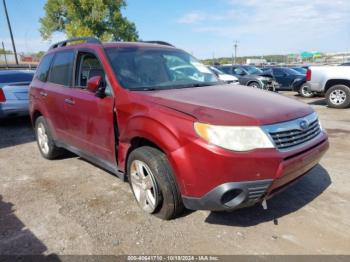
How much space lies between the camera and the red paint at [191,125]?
8.62ft

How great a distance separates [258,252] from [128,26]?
136 ft

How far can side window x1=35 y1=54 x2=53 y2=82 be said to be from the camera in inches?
205

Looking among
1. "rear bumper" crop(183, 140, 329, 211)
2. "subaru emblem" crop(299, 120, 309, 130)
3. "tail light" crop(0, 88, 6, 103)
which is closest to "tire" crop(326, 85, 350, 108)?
"subaru emblem" crop(299, 120, 309, 130)

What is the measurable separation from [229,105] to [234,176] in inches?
27.6

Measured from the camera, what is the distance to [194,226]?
3.19m

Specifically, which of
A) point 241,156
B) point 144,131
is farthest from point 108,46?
point 241,156

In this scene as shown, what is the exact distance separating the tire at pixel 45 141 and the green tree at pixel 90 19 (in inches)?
1250

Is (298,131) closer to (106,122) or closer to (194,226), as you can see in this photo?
(194,226)

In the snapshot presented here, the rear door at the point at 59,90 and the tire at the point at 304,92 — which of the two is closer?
the rear door at the point at 59,90

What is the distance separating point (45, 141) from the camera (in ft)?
17.9

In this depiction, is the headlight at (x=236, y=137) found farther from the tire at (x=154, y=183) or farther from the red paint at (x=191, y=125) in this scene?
the tire at (x=154, y=183)

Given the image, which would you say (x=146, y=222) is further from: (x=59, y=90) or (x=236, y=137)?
(x=59, y=90)

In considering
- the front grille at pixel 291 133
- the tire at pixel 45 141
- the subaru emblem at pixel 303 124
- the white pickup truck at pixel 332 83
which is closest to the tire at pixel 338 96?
the white pickup truck at pixel 332 83

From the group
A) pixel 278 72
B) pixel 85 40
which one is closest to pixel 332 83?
pixel 278 72
